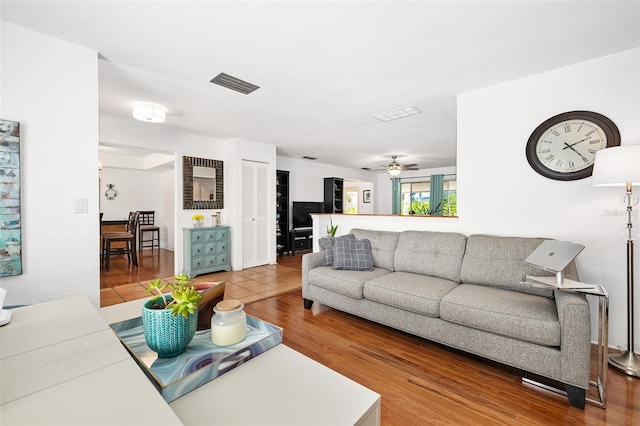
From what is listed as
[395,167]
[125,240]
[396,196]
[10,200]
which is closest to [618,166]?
[10,200]

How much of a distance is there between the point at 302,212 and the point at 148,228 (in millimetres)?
3887

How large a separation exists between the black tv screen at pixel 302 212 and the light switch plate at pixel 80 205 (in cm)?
500

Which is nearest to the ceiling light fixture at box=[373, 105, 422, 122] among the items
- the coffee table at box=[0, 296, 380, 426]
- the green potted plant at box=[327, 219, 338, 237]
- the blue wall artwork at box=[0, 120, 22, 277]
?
the green potted plant at box=[327, 219, 338, 237]

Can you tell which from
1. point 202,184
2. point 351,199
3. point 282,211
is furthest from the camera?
point 351,199

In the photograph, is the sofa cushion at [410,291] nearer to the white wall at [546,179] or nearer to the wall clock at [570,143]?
the white wall at [546,179]

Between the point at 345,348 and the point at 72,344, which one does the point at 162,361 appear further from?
the point at 345,348

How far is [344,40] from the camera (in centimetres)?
211

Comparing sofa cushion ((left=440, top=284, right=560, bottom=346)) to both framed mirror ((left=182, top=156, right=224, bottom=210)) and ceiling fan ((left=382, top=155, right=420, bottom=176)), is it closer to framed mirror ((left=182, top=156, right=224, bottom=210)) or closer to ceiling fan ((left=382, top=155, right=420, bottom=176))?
framed mirror ((left=182, top=156, right=224, bottom=210))

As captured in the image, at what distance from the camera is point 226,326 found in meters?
1.15

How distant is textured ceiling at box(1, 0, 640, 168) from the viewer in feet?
5.88

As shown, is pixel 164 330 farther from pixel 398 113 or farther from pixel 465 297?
pixel 398 113

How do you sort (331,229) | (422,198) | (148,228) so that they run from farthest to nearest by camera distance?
(422,198), (148,228), (331,229)

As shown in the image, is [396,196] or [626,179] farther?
[396,196]

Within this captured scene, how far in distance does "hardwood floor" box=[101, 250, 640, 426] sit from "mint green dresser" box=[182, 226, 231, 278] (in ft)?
6.80
